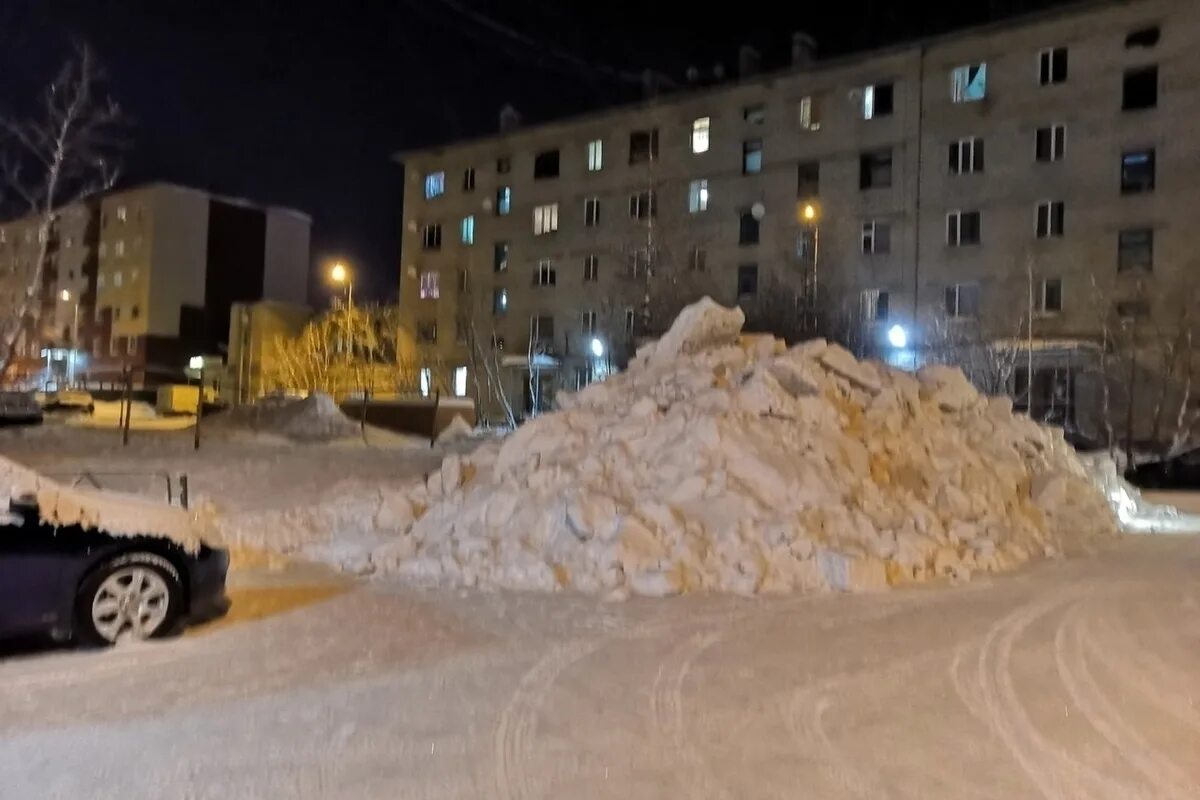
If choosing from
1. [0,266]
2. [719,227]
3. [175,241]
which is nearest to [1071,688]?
[719,227]

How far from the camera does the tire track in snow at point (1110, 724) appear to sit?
471 centimetres

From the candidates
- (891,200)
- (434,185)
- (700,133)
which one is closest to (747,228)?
(700,133)

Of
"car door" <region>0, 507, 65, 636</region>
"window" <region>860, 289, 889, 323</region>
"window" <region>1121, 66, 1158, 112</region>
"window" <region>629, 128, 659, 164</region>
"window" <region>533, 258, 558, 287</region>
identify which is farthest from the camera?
"window" <region>533, 258, 558, 287</region>

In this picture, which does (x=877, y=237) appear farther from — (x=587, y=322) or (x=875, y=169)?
(x=587, y=322)

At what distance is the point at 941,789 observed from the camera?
4.64m

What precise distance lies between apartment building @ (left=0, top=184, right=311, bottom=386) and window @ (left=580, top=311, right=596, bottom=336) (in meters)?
37.6

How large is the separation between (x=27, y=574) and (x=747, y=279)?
3589 centimetres

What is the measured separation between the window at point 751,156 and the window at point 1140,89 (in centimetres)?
1279

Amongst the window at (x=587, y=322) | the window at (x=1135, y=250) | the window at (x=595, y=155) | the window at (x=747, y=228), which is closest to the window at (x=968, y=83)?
the window at (x=1135, y=250)

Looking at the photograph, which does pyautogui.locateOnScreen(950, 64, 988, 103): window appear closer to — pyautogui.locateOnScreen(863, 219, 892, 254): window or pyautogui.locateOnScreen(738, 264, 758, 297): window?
pyautogui.locateOnScreen(863, 219, 892, 254): window

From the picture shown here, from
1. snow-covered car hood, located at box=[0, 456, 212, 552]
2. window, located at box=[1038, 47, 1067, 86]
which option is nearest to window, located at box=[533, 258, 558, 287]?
window, located at box=[1038, 47, 1067, 86]

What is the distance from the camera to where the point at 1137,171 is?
33.1 meters

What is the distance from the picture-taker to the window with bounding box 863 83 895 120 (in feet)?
122

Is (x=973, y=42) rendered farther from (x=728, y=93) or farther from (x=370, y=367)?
(x=370, y=367)
